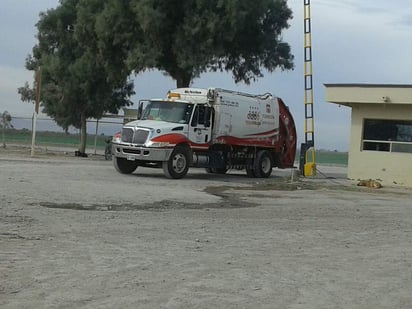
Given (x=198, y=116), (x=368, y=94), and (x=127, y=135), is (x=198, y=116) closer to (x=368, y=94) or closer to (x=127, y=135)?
(x=127, y=135)

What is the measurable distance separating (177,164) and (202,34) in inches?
447

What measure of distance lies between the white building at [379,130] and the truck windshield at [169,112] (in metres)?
6.59

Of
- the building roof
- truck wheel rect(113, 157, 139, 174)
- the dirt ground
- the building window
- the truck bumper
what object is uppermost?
the building roof

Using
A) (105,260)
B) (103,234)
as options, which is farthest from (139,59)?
(105,260)

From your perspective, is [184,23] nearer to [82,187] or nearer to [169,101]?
[169,101]

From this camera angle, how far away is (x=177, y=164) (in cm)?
2381

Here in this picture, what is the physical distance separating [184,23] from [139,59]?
9.57ft

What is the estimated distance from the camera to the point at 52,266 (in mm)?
8102

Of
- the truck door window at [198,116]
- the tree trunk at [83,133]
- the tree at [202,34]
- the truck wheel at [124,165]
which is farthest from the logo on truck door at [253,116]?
the tree trunk at [83,133]

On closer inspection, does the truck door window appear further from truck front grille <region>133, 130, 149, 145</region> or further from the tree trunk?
the tree trunk

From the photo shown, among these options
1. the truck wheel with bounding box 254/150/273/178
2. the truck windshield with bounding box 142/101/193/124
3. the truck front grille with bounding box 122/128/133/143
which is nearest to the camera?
the truck front grille with bounding box 122/128/133/143

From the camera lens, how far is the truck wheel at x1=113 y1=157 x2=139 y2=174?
24.8 m

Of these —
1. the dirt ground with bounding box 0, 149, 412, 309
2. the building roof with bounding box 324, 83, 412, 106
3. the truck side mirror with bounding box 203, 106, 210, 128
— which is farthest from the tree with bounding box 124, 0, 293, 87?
the dirt ground with bounding box 0, 149, 412, 309

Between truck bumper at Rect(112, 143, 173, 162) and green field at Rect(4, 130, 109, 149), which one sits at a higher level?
green field at Rect(4, 130, 109, 149)
